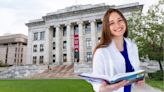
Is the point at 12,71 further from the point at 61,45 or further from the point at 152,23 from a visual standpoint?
the point at 152,23

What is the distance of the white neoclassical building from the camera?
4447 cm

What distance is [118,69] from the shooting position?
1924mm

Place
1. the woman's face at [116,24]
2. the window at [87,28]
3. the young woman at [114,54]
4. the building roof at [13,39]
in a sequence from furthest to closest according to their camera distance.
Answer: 1. the building roof at [13,39]
2. the window at [87,28]
3. the woman's face at [116,24]
4. the young woman at [114,54]

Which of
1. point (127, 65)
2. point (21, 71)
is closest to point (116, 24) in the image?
point (127, 65)

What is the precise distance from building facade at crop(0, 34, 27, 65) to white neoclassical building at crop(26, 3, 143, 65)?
1468 inches

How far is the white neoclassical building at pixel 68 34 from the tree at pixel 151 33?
61.4 ft

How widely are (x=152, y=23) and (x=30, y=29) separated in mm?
37069

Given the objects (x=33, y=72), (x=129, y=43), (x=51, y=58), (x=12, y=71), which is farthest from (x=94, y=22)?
(x=129, y=43)

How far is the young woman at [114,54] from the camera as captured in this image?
1.87 meters

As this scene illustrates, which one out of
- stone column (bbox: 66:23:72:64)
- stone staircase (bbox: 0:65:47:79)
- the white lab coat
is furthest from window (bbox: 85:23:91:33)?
the white lab coat

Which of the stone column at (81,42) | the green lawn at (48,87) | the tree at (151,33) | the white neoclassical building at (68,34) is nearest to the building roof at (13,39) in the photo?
the white neoclassical building at (68,34)

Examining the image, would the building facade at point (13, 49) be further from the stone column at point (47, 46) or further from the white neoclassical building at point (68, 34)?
the stone column at point (47, 46)

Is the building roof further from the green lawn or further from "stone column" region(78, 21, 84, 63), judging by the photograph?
the green lawn

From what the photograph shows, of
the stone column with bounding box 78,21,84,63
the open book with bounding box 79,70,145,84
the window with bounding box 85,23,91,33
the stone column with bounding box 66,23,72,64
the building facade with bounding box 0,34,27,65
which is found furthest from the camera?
the building facade with bounding box 0,34,27,65
